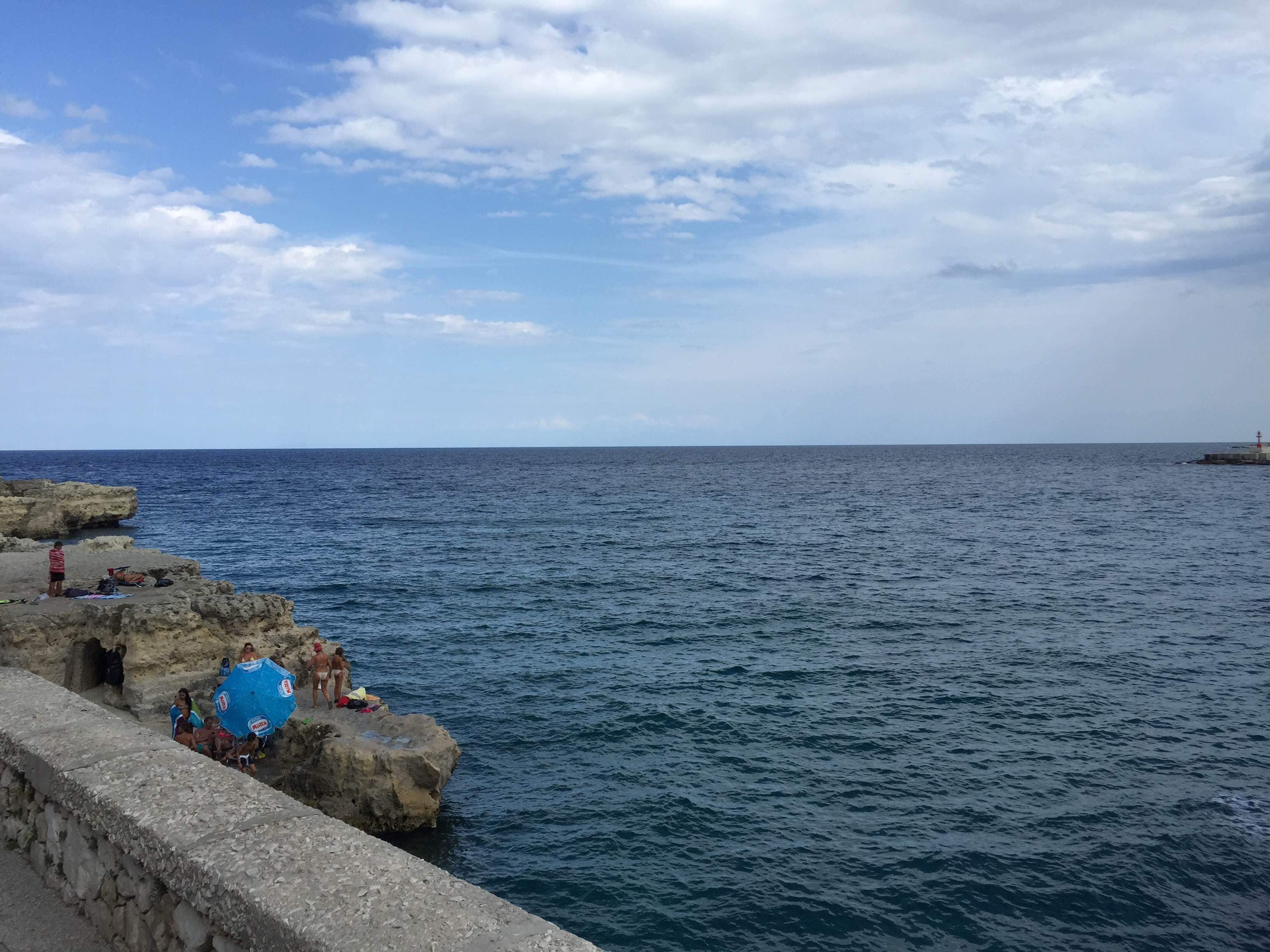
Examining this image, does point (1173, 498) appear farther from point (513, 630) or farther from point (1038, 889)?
point (1038, 889)

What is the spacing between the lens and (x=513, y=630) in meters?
32.5

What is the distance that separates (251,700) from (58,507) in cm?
5199

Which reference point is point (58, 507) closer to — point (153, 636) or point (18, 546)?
point (18, 546)

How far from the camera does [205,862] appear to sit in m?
4.62

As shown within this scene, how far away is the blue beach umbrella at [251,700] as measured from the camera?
1711 centimetres

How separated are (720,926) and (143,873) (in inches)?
444

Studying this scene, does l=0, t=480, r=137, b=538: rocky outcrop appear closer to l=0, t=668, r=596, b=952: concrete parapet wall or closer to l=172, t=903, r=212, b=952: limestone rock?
l=0, t=668, r=596, b=952: concrete parapet wall

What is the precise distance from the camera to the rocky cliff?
16.5m

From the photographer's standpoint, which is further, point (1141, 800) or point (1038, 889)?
point (1141, 800)

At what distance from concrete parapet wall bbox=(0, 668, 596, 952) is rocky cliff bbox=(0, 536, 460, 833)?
10536 mm

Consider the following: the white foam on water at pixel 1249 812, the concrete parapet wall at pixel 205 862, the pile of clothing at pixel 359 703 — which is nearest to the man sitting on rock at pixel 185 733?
the pile of clothing at pixel 359 703

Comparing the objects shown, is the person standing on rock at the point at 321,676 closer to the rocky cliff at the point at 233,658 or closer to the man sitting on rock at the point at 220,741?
the rocky cliff at the point at 233,658

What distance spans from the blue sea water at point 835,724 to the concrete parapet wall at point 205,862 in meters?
9.88

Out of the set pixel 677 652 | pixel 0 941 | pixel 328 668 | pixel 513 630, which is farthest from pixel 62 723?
pixel 513 630
